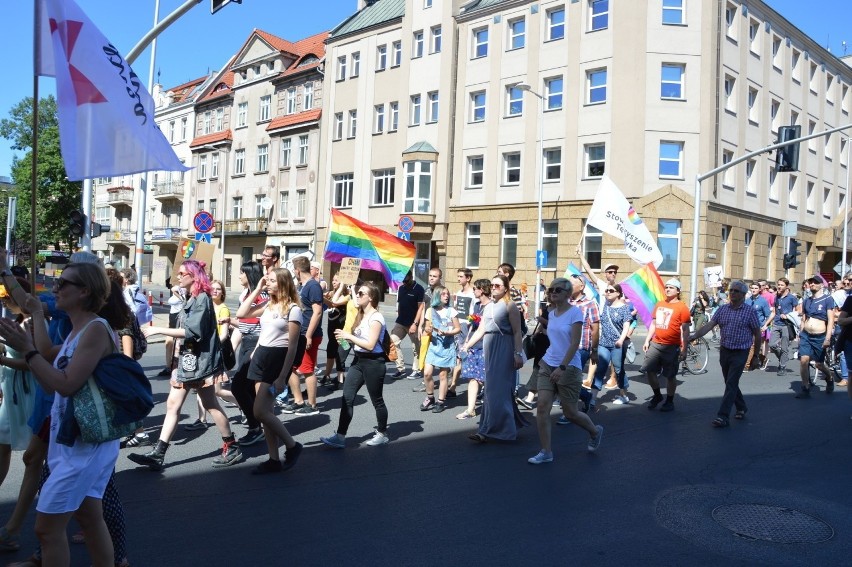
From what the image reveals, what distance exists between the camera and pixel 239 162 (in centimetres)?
4806

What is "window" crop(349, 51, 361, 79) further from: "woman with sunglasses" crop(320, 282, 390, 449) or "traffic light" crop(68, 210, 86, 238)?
"woman with sunglasses" crop(320, 282, 390, 449)

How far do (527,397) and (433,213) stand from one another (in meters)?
25.2

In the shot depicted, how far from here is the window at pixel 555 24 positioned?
1249 inches

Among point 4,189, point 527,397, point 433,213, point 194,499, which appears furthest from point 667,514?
point 4,189

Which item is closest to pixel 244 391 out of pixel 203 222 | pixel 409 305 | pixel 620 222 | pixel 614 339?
pixel 409 305

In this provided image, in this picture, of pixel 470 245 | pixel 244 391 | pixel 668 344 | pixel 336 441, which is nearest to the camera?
pixel 244 391

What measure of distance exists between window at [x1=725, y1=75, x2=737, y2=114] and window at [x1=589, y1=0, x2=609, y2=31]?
18.4 ft

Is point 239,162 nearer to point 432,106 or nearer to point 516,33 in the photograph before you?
point 432,106

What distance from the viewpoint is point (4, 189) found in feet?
218

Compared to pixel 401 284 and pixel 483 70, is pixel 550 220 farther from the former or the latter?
pixel 401 284

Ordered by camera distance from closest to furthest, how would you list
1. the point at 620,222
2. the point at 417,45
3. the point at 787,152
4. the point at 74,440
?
the point at 74,440 → the point at 620,222 → the point at 787,152 → the point at 417,45

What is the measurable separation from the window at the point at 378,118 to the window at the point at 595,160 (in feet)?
37.9

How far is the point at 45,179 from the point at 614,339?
55.3 meters

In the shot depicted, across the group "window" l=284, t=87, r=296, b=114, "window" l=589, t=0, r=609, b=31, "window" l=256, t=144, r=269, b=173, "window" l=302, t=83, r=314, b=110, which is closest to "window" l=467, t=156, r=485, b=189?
"window" l=589, t=0, r=609, b=31
